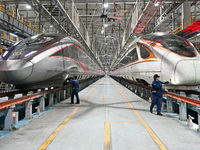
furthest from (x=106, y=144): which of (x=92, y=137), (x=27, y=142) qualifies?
(x=27, y=142)

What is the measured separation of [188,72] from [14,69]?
5690mm

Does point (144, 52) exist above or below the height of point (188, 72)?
above

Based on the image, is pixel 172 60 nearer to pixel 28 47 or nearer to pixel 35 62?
pixel 35 62

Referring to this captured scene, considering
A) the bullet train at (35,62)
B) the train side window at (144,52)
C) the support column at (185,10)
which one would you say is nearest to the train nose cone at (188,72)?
the train side window at (144,52)

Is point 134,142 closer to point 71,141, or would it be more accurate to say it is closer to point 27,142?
point 71,141

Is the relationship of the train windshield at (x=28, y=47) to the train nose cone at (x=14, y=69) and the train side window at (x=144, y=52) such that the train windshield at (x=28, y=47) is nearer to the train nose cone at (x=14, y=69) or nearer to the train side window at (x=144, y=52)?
the train nose cone at (x=14, y=69)

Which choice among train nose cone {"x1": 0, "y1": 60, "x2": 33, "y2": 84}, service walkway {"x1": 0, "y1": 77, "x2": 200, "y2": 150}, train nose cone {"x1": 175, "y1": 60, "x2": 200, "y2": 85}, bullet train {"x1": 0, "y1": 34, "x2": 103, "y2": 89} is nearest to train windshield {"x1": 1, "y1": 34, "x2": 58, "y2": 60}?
bullet train {"x1": 0, "y1": 34, "x2": 103, "y2": 89}

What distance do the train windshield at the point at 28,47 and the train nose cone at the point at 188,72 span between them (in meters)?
4.90

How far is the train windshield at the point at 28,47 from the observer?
483 centimetres

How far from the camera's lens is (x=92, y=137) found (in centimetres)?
335

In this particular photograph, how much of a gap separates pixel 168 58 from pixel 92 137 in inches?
162

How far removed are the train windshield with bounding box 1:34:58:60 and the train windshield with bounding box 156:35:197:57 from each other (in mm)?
4634

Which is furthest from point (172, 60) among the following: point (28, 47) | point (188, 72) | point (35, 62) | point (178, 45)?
point (28, 47)

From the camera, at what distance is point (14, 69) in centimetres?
454
